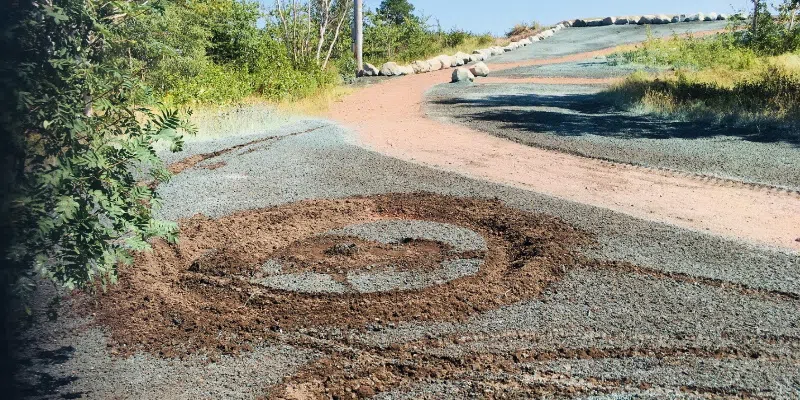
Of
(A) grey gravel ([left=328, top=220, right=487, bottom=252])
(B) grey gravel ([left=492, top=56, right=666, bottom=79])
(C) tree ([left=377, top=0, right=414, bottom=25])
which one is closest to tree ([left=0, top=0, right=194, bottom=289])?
(A) grey gravel ([left=328, top=220, right=487, bottom=252])

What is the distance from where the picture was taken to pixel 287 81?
1669 centimetres

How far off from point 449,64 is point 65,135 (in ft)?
79.9

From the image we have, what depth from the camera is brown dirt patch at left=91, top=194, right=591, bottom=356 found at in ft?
15.0

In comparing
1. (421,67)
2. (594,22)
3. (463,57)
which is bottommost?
(421,67)

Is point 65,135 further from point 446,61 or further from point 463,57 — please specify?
point 463,57

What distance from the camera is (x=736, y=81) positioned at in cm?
1476

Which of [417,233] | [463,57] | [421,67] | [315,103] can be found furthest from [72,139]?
[463,57]

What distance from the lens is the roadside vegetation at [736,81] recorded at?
1250cm

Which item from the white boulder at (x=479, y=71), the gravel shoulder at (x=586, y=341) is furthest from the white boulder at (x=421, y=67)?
the gravel shoulder at (x=586, y=341)

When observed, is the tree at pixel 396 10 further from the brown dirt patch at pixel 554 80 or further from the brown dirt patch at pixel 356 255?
the brown dirt patch at pixel 356 255

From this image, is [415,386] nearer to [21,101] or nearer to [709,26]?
[21,101]

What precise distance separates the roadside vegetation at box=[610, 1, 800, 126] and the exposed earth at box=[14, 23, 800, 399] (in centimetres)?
238

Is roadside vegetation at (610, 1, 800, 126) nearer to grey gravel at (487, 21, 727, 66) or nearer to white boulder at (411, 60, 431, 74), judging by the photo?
grey gravel at (487, 21, 727, 66)

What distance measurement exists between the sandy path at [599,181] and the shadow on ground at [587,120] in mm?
1607
